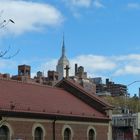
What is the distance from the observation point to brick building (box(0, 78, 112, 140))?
45.4 metres

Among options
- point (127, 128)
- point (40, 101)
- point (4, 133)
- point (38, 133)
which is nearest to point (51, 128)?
point (38, 133)

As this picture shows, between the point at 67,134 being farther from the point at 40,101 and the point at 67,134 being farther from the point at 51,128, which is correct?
the point at 40,101

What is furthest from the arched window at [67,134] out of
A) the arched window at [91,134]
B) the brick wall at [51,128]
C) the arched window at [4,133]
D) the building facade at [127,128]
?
the building facade at [127,128]

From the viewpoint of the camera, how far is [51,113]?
49438mm

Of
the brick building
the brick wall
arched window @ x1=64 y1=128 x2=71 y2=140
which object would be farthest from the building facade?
arched window @ x1=64 y1=128 x2=71 y2=140

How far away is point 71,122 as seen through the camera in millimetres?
53031

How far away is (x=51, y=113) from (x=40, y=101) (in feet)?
7.66

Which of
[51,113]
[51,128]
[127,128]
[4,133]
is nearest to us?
[4,133]

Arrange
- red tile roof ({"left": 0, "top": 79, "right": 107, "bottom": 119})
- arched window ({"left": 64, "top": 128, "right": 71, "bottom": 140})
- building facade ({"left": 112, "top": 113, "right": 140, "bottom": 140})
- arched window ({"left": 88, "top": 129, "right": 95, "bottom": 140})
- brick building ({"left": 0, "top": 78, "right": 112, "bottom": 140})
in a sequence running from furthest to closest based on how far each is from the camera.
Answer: building facade ({"left": 112, "top": 113, "right": 140, "bottom": 140}), arched window ({"left": 88, "top": 129, "right": 95, "bottom": 140}), arched window ({"left": 64, "top": 128, "right": 71, "bottom": 140}), red tile roof ({"left": 0, "top": 79, "right": 107, "bottom": 119}), brick building ({"left": 0, "top": 78, "right": 112, "bottom": 140})

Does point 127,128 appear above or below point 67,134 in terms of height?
above

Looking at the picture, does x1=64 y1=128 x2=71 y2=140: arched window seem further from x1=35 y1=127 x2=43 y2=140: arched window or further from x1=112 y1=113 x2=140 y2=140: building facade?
x1=112 y1=113 x2=140 y2=140: building facade

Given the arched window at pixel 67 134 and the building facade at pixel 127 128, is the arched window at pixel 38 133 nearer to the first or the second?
the arched window at pixel 67 134

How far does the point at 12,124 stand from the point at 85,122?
12.8m

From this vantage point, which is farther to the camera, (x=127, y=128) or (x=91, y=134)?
(x=127, y=128)
